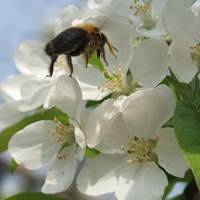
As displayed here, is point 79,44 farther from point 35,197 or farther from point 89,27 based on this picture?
point 35,197

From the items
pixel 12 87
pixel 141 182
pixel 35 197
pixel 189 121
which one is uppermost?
pixel 189 121

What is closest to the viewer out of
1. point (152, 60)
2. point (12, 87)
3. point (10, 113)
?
point (152, 60)

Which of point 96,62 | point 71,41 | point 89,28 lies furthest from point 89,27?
point 96,62

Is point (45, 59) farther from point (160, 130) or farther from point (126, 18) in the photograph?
point (160, 130)

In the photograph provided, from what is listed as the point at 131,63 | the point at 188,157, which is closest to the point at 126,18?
the point at 131,63

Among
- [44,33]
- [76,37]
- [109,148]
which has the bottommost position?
[44,33]

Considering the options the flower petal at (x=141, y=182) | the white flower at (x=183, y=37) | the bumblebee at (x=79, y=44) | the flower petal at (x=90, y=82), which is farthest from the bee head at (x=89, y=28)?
the flower petal at (x=141, y=182)

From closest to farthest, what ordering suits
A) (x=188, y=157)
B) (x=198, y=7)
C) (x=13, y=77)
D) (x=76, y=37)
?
(x=188, y=157) → (x=76, y=37) → (x=198, y=7) → (x=13, y=77)
